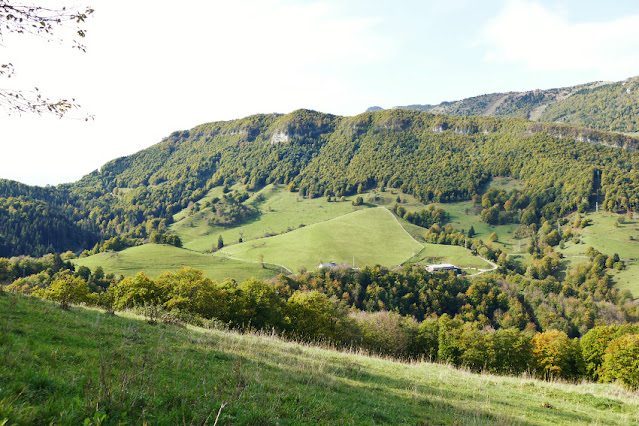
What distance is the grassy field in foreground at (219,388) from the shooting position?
4934 millimetres

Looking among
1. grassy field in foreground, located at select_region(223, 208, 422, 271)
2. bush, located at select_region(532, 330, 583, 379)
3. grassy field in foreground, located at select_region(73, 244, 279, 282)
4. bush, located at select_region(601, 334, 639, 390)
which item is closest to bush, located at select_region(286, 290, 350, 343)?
bush, located at select_region(532, 330, 583, 379)

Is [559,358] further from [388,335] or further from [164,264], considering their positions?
[164,264]

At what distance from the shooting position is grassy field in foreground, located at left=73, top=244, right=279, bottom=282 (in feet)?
347

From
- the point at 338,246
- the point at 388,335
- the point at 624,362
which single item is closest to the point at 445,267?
the point at 338,246

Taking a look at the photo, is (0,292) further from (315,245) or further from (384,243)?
(384,243)

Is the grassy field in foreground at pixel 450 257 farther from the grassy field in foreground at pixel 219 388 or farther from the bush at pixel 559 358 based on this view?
the grassy field in foreground at pixel 219 388

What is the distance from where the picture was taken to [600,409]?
12.1 m

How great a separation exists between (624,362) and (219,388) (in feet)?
127

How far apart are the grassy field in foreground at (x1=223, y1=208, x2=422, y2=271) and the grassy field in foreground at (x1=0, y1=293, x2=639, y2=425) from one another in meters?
117

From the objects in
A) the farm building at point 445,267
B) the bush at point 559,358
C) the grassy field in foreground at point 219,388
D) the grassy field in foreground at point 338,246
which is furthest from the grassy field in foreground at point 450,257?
the grassy field in foreground at point 219,388

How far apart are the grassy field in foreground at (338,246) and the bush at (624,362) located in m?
103

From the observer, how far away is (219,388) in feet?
23.4

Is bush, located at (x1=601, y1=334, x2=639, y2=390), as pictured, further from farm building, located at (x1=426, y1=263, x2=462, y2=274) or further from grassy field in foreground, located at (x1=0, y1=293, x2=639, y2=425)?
farm building, located at (x1=426, y1=263, x2=462, y2=274)

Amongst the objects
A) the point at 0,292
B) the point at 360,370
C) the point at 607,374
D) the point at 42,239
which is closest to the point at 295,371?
the point at 360,370
